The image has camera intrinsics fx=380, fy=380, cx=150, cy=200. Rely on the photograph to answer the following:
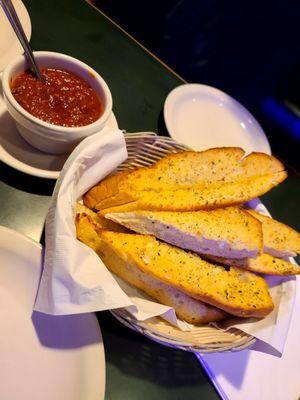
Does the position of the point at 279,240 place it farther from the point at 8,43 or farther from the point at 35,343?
the point at 8,43

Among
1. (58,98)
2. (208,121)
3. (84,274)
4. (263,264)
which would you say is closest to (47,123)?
(58,98)

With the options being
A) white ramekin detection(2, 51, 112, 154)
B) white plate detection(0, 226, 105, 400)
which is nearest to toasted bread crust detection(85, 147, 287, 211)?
white ramekin detection(2, 51, 112, 154)

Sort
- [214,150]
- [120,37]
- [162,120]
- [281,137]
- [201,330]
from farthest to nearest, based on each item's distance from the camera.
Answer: [281,137] → [120,37] → [162,120] → [214,150] → [201,330]

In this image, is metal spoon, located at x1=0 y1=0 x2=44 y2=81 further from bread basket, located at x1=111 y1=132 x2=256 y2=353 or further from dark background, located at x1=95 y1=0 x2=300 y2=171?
dark background, located at x1=95 y1=0 x2=300 y2=171

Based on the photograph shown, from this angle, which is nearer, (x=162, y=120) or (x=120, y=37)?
(x=162, y=120)

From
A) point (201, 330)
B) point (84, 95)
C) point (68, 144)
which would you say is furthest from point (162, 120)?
point (201, 330)

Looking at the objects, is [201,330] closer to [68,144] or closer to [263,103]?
[68,144]
